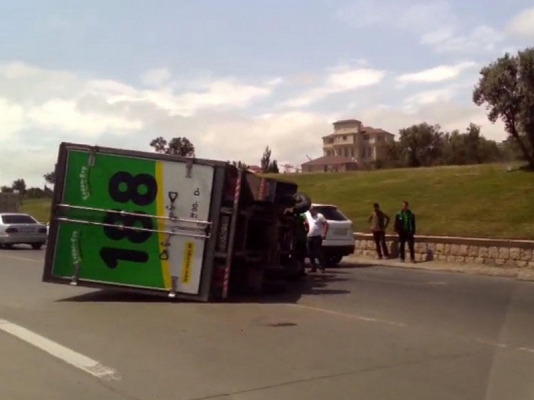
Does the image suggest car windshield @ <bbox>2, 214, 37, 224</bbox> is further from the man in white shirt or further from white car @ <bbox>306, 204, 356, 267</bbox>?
the man in white shirt

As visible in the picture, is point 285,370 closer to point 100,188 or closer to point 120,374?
point 120,374

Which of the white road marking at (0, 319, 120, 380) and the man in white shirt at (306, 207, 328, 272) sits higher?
the man in white shirt at (306, 207, 328, 272)

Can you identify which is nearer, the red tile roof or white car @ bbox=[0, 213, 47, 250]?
white car @ bbox=[0, 213, 47, 250]

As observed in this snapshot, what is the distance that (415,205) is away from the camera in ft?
99.2

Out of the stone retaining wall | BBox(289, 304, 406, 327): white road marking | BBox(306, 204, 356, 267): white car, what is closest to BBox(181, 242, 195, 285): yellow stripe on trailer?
BBox(289, 304, 406, 327): white road marking

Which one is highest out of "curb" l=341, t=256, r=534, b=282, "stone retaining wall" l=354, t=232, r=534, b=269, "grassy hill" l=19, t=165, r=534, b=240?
"grassy hill" l=19, t=165, r=534, b=240

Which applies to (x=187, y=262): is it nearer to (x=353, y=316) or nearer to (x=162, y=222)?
(x=162, y=222)

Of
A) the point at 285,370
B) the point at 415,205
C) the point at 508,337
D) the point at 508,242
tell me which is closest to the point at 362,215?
the point at 415,205

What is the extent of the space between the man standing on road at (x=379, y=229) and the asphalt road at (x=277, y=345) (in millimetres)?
8242

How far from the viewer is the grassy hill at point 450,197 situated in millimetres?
24969

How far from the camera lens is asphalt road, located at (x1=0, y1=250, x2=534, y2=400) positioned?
7586 millimetres

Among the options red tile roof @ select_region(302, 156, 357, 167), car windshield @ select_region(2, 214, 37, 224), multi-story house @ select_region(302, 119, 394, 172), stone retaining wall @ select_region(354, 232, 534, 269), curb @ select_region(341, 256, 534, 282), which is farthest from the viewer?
multi-story house @ select_region(302, 119, 394, 172)

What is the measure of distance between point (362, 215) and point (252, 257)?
1694 cm

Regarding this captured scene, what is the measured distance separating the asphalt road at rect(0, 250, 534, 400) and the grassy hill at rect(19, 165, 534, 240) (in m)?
9.04
